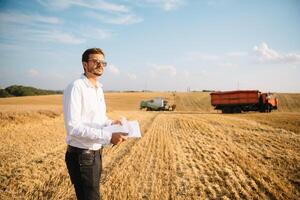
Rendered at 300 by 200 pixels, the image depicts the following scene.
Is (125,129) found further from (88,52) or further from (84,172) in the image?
(88,52)

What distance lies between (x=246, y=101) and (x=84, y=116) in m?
35.6

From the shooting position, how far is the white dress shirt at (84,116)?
295cm

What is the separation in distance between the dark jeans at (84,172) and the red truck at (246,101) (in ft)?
116

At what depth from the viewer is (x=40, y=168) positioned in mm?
8250

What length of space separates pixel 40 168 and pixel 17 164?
2.84 feet

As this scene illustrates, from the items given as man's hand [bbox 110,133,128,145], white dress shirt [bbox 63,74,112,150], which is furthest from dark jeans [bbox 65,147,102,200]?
man's hand [bbox 110,133,128,145]

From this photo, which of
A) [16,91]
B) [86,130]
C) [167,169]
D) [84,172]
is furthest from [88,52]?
[16,91]

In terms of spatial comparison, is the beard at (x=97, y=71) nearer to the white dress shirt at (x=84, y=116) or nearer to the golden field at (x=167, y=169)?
the white dress shirt at (x=84, y=116)

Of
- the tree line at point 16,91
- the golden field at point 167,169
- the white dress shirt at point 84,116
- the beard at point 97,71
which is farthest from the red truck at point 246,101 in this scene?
the tree line at point 16,91

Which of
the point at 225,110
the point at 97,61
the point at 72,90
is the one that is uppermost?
the point at 97,61

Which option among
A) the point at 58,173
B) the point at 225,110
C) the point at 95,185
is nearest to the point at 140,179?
the point at 58,173

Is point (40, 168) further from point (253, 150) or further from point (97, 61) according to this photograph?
point (253, 150)

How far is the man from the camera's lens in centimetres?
297

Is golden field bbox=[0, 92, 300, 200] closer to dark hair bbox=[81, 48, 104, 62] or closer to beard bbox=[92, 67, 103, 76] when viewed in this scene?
beard bbox=[92, 67, 103, 76]
